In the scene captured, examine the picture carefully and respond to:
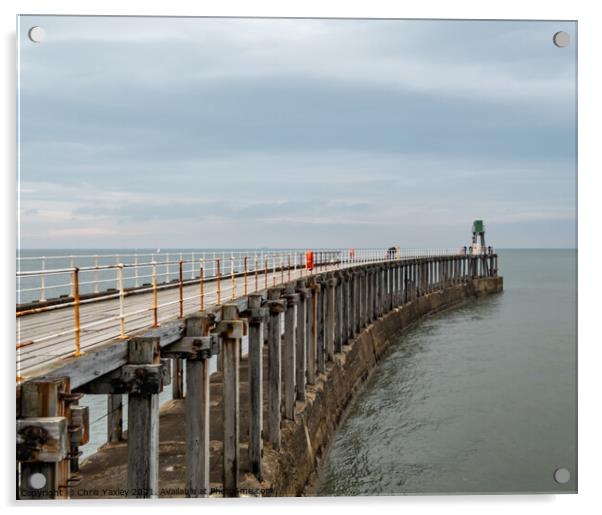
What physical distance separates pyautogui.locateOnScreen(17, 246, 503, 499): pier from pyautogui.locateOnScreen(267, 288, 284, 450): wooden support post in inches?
1.0

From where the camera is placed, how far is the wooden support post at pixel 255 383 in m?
11.0

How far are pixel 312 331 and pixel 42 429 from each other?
1298 cm

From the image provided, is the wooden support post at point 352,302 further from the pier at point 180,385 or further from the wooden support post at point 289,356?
the wooden support post at point 289,356

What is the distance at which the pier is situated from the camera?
551cm

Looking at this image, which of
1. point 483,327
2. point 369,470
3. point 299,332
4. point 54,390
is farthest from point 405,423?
point 483,327

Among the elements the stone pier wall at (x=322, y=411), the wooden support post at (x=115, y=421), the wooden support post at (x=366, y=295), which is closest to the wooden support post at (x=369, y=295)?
the wooden support post at (x=366, y=295)

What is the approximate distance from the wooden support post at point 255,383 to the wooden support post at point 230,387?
96 centimetres

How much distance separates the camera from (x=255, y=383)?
11555 mm

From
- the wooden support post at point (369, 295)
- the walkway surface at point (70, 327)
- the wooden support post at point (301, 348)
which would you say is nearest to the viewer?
the walkway surface at point (70, 327)

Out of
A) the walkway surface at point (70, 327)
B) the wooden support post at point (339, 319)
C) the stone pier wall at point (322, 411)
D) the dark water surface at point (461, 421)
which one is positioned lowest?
the dark water surface at point (461, 421)

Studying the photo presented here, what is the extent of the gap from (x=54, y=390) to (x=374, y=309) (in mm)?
28383

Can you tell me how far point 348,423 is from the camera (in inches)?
753

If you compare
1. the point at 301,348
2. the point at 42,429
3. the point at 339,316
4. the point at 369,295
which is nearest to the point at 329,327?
the point at 339,316

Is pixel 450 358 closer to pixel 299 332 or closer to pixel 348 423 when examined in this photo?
pixel 348 423
